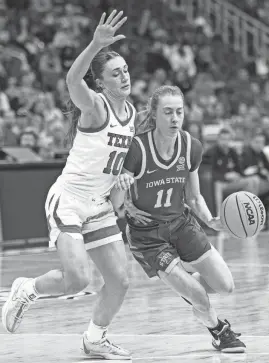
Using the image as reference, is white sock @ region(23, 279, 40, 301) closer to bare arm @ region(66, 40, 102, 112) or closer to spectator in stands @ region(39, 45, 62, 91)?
bare arm @ region(66, 40, 102, 112)

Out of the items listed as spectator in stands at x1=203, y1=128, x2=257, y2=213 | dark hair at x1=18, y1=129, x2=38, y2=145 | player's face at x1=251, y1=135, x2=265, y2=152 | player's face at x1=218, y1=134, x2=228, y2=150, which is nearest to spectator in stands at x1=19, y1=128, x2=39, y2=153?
dark hair at x1=18, y1=129, x2=38, y2=145

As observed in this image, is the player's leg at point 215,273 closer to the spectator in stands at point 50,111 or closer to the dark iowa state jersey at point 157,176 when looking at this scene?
the dark iowa state jersey at point 157,176

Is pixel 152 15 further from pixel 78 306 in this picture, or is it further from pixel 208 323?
pixel 208 323

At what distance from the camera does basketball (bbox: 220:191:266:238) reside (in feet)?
20.5

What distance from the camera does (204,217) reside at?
642 cm

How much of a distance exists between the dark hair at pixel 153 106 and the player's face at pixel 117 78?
0.40m

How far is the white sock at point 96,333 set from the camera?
604 cm

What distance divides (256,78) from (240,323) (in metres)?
18.9

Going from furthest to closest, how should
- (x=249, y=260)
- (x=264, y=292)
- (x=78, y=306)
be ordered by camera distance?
(x=249, y=260) → (x=264, y=292) → (x=78, y=306)

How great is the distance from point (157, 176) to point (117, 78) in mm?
745

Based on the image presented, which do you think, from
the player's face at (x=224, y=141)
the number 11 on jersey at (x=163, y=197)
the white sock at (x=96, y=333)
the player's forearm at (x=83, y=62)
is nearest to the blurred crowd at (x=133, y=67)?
the player's face at (x=224, y=141)

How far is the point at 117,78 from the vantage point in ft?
19.7

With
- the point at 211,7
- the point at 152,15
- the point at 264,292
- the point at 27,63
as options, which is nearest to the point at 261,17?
the point at 211,7

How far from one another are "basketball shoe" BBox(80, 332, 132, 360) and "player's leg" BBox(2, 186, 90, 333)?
42cm
